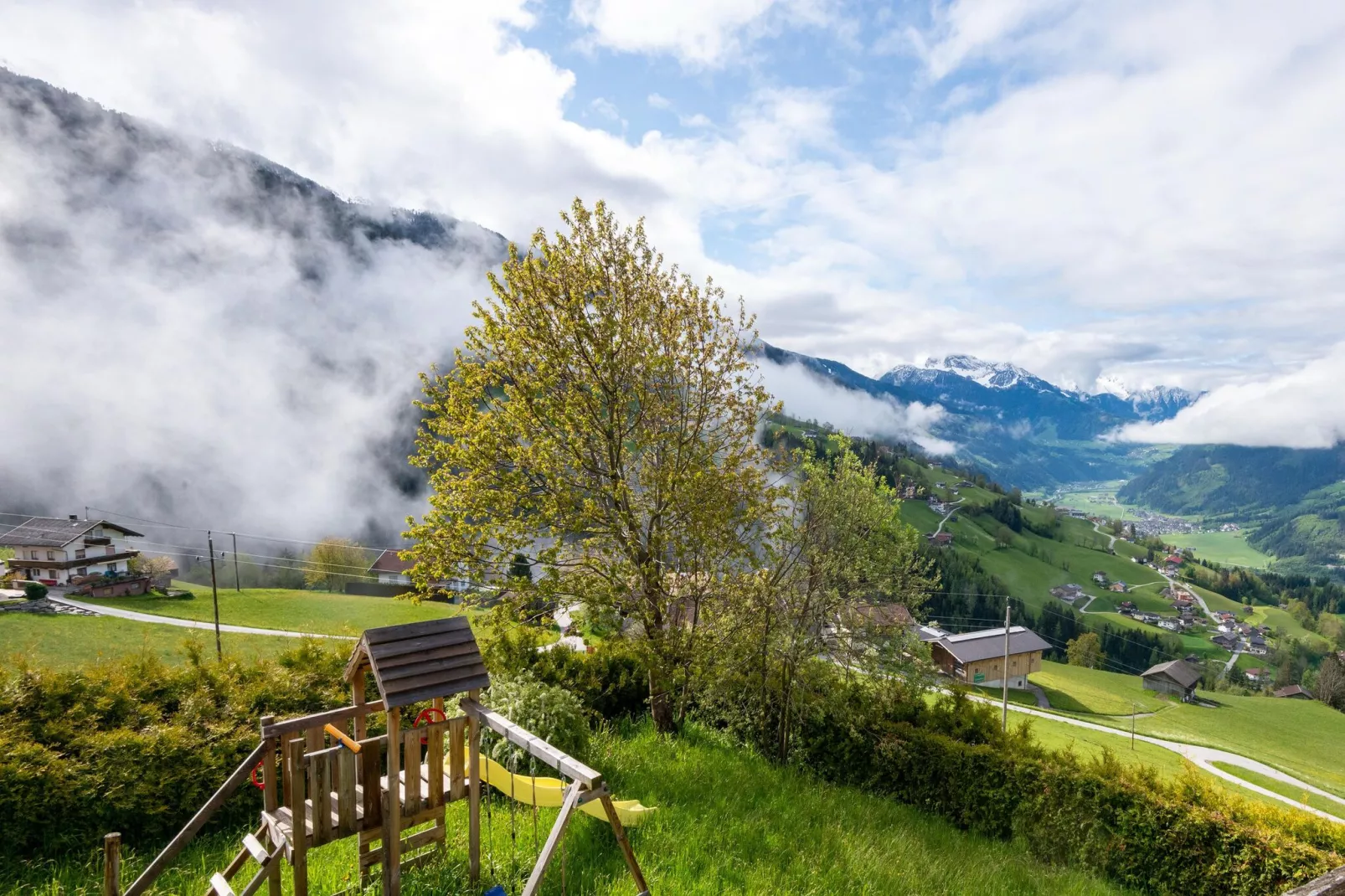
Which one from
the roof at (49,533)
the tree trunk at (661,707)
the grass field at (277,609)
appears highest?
the roof at (49,533)

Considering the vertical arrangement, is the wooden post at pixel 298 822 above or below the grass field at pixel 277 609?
above

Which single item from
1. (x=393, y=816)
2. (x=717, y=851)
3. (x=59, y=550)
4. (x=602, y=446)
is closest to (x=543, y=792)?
(x=393, y=816)

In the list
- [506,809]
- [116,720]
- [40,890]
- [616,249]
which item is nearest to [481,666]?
[506,809]

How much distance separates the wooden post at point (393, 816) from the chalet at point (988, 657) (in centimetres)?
8585

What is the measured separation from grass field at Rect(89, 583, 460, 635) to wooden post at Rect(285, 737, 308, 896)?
4279 centimetres

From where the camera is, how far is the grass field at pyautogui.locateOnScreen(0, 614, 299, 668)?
31016mm

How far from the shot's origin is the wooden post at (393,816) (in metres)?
6.82

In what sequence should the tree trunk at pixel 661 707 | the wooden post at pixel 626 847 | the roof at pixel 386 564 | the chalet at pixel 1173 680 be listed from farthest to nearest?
the chalet at pixel 1173 680 → the roof at pixel 386 564 → the tree trunk at pixel 661 707 → the wooden post at pixel 626 847

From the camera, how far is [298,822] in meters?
6.53

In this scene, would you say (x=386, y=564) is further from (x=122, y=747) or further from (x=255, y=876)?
(x=255, y=876)

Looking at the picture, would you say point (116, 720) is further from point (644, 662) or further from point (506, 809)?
point (644, 662)

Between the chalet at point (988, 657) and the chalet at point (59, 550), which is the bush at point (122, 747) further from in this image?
the chalet at point (988, 657)

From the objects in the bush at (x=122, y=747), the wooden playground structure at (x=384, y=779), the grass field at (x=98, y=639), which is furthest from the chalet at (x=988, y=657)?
the wooden playground structure at (x=384, y=779)

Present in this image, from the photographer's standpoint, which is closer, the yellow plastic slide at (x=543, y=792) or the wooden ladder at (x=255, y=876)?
the wooden ladder at (x=255, y=876)
